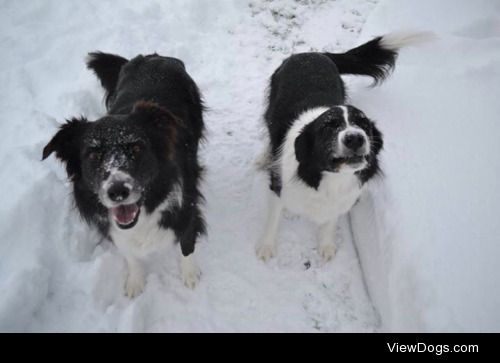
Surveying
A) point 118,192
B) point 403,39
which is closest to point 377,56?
point 403,39

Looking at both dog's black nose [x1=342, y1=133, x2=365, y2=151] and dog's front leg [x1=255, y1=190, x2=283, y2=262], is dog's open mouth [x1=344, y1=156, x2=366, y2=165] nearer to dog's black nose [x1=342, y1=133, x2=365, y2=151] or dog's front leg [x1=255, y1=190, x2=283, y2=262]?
dog's black nose [x1=342, y1=133, x2=365, y2=151]

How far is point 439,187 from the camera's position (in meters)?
3.37

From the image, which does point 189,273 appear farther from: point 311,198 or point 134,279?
point 311,198

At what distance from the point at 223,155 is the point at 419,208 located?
2394mm

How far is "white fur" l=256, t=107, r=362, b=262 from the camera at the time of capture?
10.2 ft

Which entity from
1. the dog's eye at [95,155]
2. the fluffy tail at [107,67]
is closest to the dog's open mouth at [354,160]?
the dog's eye at [95,155]

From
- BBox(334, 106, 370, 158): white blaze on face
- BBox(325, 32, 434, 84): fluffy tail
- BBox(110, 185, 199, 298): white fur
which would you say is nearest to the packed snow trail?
BBox(110, 185, 199, 298): white fur

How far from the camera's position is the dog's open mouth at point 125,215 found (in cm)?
255

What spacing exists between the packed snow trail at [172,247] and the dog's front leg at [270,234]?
11cm

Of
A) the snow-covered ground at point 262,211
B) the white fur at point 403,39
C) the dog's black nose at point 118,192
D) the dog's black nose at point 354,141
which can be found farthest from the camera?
the white fur at point 403,39

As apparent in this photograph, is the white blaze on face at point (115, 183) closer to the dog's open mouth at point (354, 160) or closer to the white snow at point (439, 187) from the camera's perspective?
the dog's open mouth at point (354, 160)

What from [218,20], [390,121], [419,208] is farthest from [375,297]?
[218,20]

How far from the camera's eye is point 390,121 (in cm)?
411
